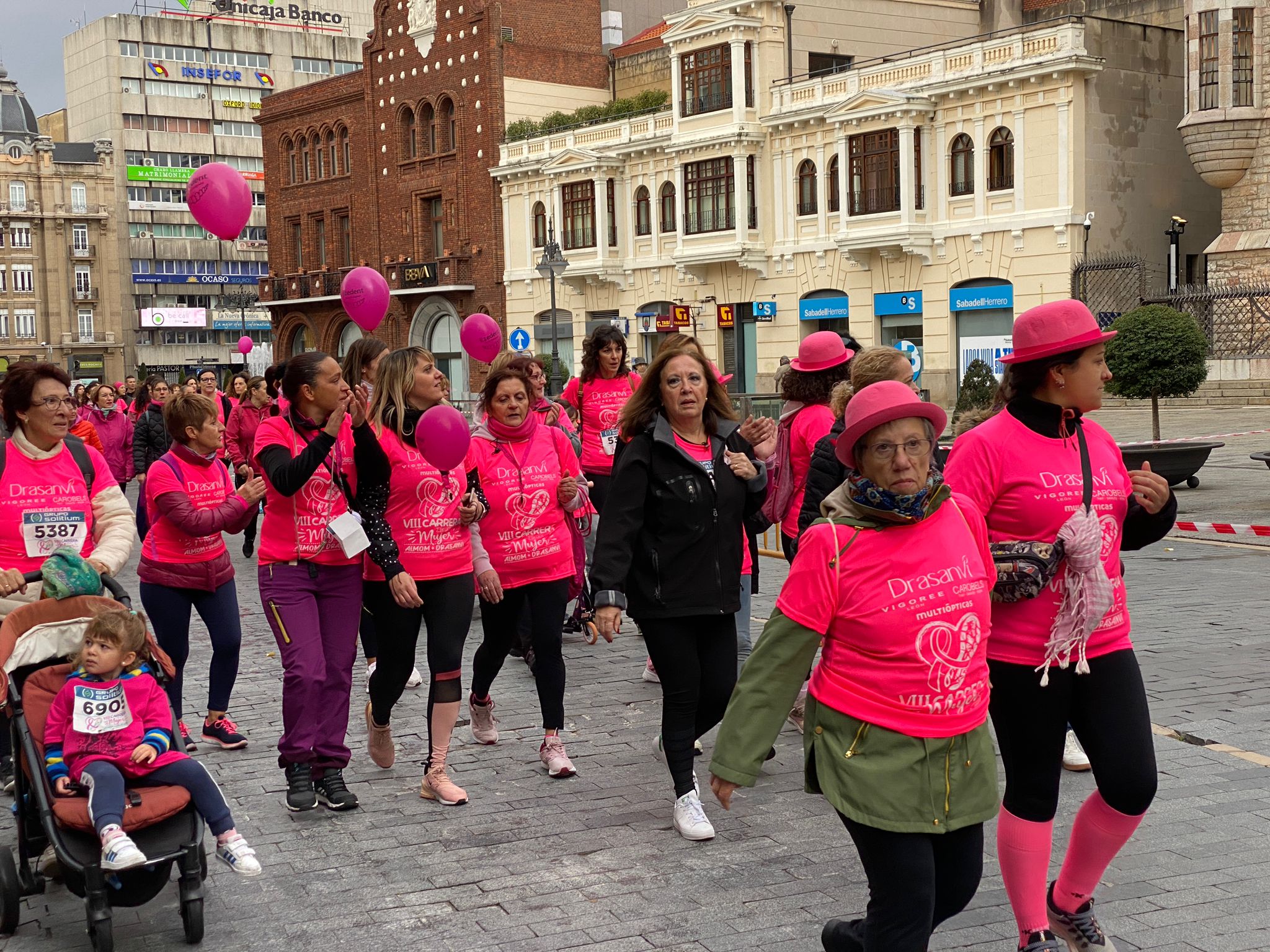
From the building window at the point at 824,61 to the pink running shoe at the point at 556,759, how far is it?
35.7 m

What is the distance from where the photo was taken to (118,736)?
4.53m

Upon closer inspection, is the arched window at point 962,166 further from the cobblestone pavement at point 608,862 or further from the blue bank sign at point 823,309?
the cobblestone pavement at point 608,862

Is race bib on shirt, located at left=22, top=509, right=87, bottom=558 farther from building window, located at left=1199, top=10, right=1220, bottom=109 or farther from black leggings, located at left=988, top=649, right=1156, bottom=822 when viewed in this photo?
building window, located at left=1199, top=10, right=1220, bottom=109

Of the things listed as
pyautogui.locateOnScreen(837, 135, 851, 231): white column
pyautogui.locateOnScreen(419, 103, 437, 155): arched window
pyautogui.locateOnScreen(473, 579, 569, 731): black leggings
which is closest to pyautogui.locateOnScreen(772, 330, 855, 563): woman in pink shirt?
pyautogui.locateOnScreen(473, 579, 569, 731): black leggings

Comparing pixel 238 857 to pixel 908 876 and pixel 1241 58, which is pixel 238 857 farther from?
pixel 1241 58

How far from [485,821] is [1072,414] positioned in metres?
2.88

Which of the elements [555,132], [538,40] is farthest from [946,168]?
[538,40]

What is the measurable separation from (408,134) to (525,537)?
49.2 metres

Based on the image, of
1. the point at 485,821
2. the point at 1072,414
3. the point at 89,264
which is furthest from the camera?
the point at 89,264

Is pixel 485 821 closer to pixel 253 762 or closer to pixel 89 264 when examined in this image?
pixel 253 762

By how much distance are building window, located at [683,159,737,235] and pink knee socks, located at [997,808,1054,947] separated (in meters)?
37.1

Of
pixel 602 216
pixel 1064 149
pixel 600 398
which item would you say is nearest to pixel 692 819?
pixel 600 398

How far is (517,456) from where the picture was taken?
20.5 feet

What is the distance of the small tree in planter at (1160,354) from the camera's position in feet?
63.5
